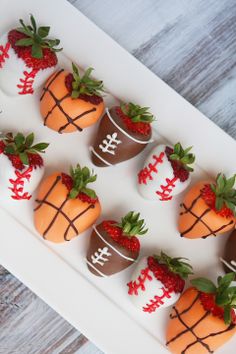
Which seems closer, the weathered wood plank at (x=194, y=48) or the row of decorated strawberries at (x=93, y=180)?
the row of decorated strawberries at (x=93, y=180)

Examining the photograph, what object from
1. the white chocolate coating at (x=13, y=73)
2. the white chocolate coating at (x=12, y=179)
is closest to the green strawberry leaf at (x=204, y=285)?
the white chocolate coating at (x=12, y=179)

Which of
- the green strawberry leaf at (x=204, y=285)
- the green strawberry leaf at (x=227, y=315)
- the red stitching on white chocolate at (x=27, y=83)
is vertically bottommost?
the green strawberry leaf at (x=204, y=285)

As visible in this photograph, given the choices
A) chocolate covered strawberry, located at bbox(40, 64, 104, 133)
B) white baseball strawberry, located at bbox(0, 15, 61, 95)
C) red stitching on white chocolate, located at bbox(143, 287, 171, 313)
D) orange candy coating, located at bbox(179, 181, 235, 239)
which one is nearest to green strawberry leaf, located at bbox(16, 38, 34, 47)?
white baseball strawberry, located at bbox(0, 15, 61, 95)

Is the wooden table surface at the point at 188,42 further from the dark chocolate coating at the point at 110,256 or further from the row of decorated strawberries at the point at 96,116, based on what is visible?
the dark chocolate coating at the point at 110,256

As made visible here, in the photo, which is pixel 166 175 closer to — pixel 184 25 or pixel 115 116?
pixel 115 116

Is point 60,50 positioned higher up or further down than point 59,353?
higher up

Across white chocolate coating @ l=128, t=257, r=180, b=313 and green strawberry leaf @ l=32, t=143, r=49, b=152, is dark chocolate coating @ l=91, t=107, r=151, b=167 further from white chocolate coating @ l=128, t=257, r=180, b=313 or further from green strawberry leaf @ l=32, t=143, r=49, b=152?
white chocolate coating @ l=128, t=257, r=180, b=313

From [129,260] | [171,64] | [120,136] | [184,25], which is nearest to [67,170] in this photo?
[120,136]
